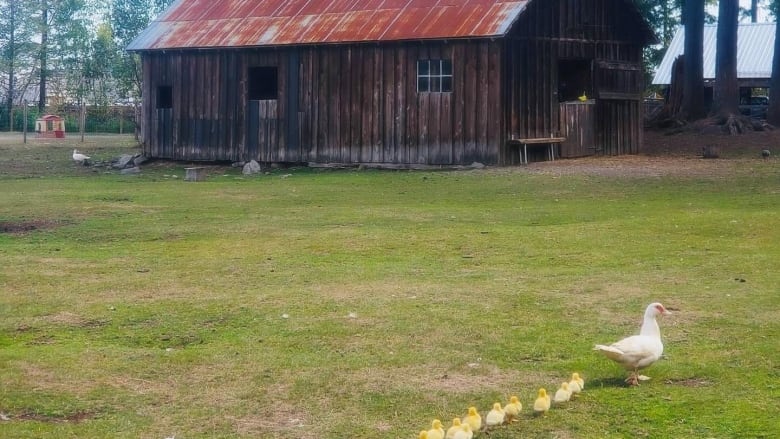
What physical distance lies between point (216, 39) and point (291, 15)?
2056 mm

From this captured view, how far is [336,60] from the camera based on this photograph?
92.8 ft

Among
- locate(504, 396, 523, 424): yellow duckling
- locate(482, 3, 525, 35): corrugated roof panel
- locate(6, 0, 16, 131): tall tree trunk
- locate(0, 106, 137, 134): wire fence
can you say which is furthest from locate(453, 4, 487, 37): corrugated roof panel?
locate(6, 0, 16, 131): tall tree trunk

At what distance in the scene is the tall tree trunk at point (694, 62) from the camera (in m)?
35.6

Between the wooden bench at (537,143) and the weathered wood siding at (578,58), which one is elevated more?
the weathered wood siding at (578,58)

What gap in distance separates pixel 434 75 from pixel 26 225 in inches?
492

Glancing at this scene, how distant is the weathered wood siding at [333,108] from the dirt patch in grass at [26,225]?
1175 cm

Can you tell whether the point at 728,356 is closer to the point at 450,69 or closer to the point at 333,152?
the point at 450,69

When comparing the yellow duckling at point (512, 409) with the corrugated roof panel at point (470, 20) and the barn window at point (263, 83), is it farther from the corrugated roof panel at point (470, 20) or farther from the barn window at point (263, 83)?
the barn window at point (263, 83)

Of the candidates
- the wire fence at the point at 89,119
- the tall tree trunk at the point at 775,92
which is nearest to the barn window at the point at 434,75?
the tall tree trunk at the point at 775,92

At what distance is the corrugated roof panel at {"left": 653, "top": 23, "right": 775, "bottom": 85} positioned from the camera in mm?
49531

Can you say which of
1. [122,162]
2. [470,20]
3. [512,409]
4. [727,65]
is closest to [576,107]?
[470,20]

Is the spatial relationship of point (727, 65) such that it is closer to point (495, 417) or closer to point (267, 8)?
point (267, 8)

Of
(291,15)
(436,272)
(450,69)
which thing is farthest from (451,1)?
(436,272)

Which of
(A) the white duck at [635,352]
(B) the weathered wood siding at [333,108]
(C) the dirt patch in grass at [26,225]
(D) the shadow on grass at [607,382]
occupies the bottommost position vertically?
(D) the shadow on grass at [607,382]
